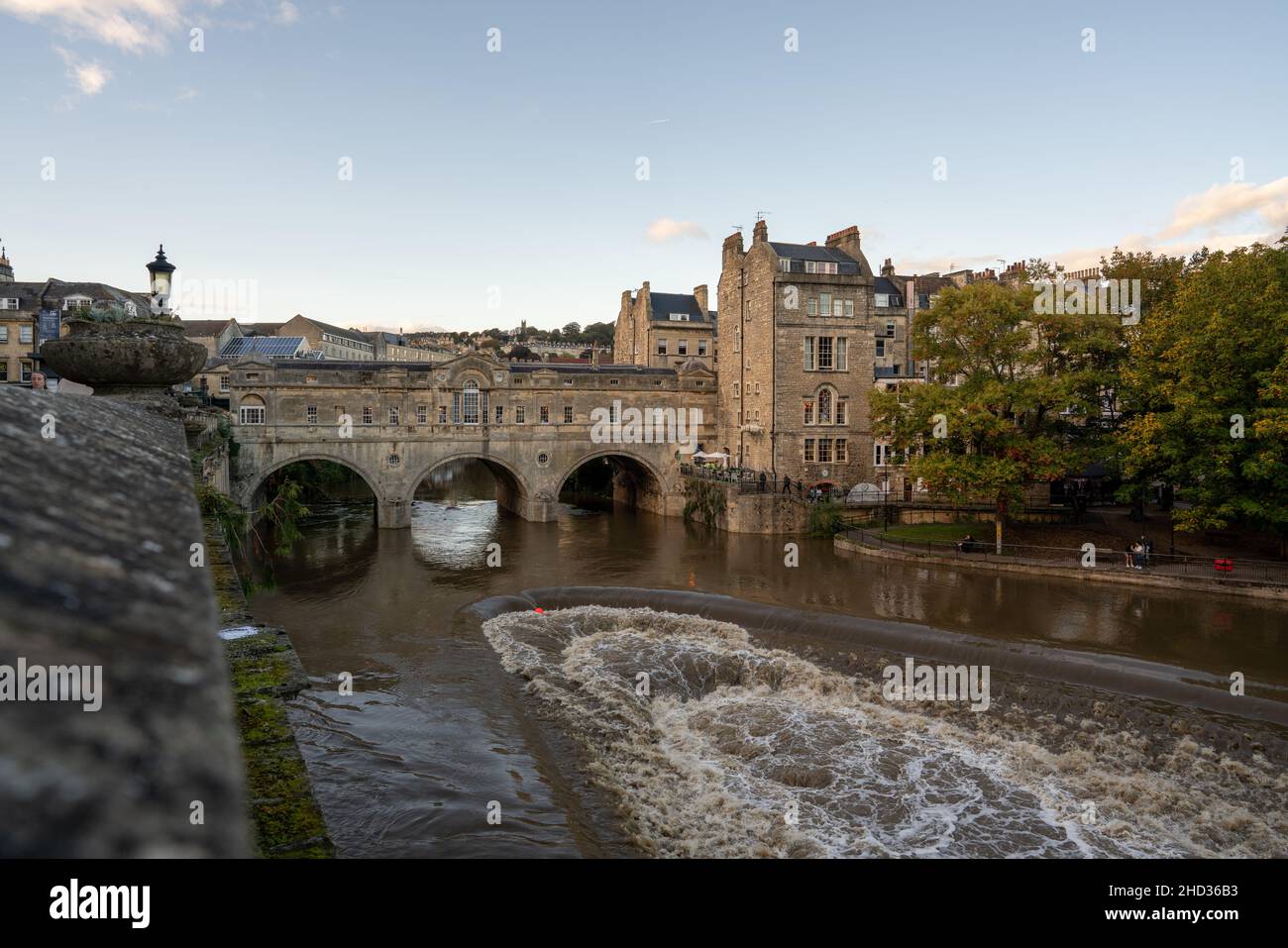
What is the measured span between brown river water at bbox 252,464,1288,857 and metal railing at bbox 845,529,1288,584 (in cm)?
113

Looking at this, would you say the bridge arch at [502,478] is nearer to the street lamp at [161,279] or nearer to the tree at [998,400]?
the tree at [998,400]

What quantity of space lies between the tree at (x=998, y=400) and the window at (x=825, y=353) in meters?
8.27

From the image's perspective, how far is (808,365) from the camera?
42344mm

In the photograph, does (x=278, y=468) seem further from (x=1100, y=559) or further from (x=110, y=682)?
(x=110, y=682)

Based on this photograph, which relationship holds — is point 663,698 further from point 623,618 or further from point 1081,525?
point 1081,525

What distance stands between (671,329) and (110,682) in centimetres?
6008

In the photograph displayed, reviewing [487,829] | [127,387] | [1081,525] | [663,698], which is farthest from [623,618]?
[1081,525]

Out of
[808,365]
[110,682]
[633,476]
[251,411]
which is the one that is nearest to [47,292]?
[251,411]

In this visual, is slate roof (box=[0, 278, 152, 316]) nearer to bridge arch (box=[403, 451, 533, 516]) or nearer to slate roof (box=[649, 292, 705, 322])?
bridge arch (box=[403, 451, 533, 516])

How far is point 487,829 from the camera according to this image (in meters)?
12.2

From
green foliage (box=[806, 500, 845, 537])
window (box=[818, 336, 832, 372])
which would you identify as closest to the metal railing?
green foliage (box=[806, 500, 845, 537])

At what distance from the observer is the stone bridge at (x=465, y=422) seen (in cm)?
3962

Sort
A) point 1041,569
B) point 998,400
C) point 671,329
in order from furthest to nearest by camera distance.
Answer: point 671,329 → point 998,400 → point 1041,569

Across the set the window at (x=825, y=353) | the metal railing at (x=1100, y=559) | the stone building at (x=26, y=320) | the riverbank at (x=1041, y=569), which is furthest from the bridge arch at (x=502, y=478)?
the stone building at (x=26, y=320)
